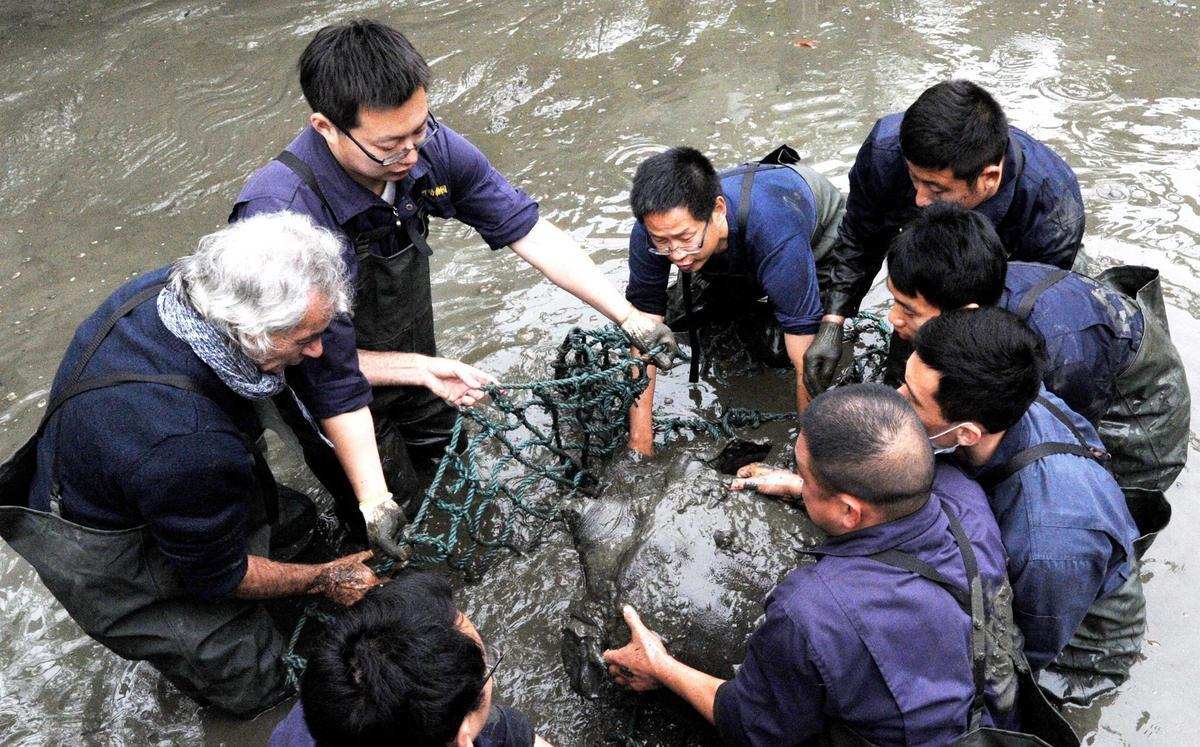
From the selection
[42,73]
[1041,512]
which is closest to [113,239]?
[42,73]

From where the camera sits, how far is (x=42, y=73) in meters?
6.93

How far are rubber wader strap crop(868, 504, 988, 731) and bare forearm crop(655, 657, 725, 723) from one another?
2.32 feet

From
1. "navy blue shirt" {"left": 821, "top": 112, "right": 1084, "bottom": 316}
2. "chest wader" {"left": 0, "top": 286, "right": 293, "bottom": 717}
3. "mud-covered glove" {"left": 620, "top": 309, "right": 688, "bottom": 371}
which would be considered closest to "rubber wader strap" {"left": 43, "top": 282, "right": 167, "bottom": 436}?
"chest wader" {"left": 0, "top": 286, "right": 293, "bottom": 717}

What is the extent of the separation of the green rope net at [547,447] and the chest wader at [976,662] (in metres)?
1.47

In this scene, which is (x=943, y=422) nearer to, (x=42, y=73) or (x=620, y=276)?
(x=620, y=276)

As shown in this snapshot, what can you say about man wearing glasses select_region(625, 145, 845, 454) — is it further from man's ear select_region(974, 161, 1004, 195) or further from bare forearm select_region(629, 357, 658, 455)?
man's ear select_region(974, 161, 1004, 195)

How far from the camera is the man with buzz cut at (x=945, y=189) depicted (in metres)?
3.37

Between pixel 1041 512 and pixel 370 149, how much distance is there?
254cm

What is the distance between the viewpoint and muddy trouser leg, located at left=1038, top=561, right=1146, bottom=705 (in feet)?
10.00

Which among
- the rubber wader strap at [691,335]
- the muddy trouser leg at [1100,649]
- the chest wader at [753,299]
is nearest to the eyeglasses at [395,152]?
the rubber wader strap at [691,335]

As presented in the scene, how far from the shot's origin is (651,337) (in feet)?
11.5

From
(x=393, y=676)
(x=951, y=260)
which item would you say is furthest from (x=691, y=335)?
(x=393, y=676)

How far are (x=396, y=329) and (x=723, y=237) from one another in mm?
1500

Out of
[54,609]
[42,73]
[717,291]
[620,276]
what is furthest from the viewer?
[42,73]
